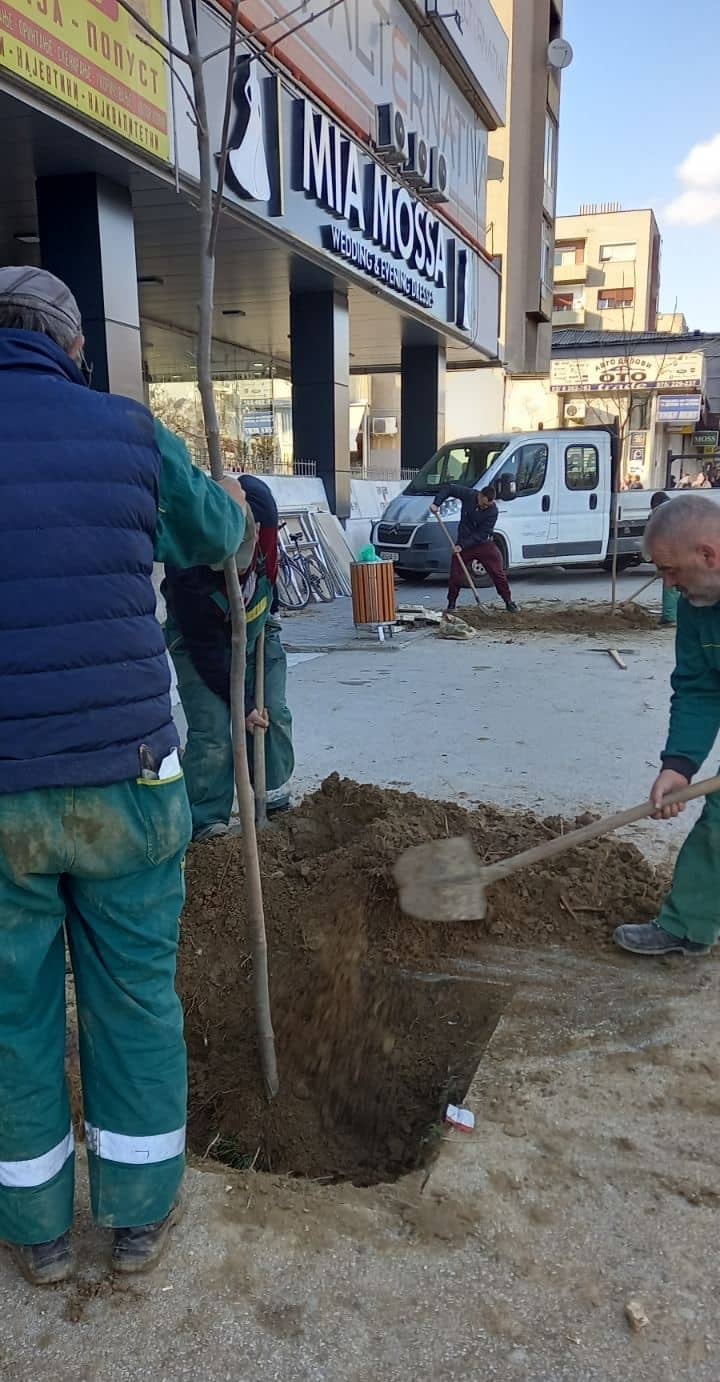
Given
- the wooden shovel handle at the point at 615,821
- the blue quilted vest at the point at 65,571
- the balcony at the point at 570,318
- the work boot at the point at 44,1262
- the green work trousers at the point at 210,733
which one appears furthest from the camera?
the balcony at the point at 570,318

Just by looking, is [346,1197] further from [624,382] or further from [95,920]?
[624,382]

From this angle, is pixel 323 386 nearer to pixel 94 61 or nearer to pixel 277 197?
pixel 277 197

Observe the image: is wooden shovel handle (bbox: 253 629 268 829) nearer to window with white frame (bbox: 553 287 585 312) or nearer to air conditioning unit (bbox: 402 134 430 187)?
air conditioning unit (bbox: 402 134 430 187)

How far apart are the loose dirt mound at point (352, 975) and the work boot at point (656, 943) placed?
5.0 inches

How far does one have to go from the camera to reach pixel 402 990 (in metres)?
3.18

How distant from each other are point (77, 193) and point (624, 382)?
2456cm

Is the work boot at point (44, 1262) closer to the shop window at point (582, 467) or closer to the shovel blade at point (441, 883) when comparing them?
the shovel blade at point (441, 883)

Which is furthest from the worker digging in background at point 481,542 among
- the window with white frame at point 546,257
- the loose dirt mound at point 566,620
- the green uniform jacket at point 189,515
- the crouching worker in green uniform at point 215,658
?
the window with white frame at point 546,257

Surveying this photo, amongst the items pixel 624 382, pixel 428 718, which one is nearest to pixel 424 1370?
pixel 428 718

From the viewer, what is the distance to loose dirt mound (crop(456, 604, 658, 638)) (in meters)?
10.5

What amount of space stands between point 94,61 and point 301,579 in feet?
21.6

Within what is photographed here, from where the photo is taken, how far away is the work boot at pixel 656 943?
3168 millimetres

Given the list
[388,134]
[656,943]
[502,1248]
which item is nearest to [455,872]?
[656,943]

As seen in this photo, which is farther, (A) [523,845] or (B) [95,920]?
(A) [523,845]
